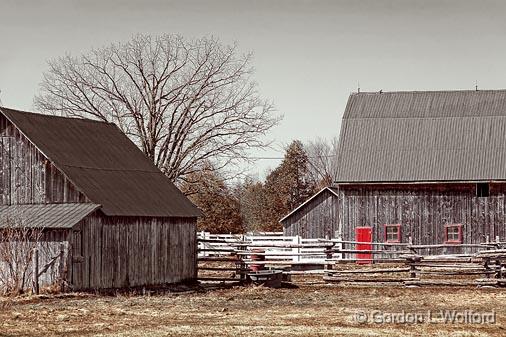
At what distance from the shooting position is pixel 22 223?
39094 millimetres

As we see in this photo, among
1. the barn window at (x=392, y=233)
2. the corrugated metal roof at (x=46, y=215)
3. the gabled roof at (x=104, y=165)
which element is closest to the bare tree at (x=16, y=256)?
the corrugated metal roof at (x=46, y=215)

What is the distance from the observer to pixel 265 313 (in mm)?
31172

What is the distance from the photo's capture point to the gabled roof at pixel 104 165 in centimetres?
4103

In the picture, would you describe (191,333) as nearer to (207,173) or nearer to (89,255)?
(89,255)

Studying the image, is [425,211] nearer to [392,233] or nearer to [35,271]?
[392,233]

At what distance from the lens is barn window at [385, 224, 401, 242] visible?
61875mm

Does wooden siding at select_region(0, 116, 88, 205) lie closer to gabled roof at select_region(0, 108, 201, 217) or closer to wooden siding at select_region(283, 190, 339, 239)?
gabled roof at select_region(0, 108, 201, 217)

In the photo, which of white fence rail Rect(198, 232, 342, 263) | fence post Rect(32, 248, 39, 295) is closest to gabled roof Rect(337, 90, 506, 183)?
white fence rail Rect(198, 232, 342, 263)

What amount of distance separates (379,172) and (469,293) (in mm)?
23743

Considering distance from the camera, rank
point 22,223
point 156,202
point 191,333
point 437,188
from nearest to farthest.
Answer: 1. point 191,333
2. point 22,223
3. point 156,202
4. point 437,188

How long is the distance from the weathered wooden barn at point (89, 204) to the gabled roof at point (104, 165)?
0.16 feet

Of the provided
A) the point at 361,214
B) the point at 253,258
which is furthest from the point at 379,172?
the point at 253,258

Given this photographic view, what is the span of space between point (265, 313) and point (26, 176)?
13483 millimetres

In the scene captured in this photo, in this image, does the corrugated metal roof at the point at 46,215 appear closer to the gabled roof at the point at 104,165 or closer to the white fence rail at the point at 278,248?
the gabled roof at the point at 104,165
